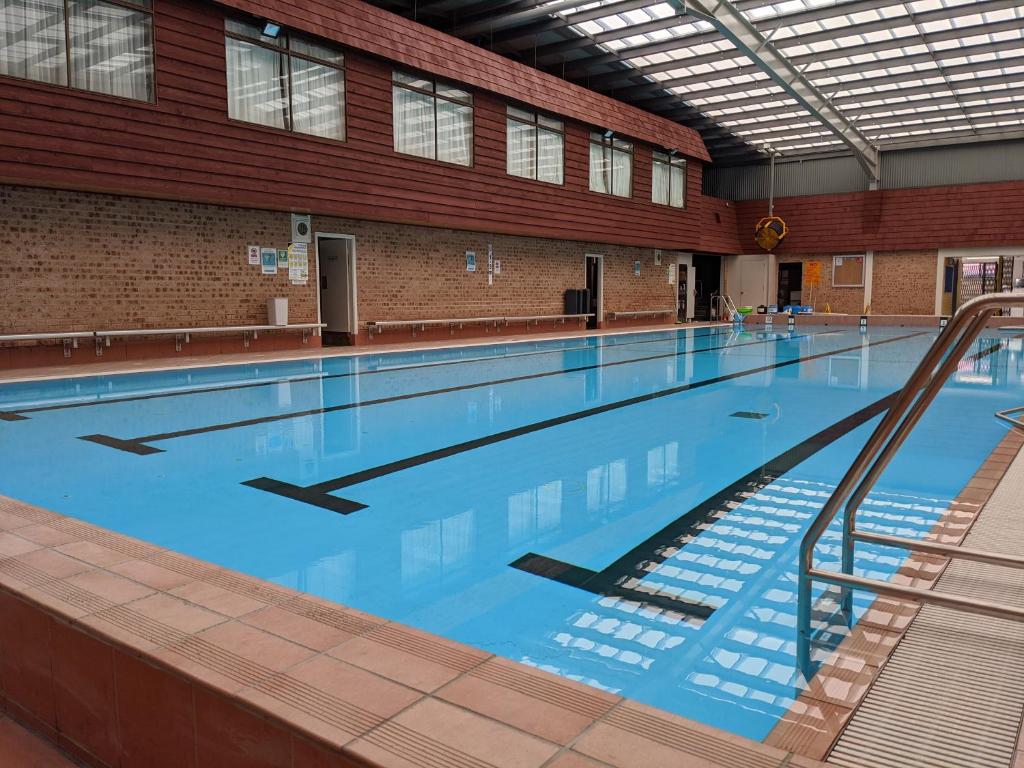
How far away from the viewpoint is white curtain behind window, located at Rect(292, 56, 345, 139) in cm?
1278

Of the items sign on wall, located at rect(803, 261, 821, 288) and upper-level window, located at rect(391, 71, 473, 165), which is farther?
sign on wall, located at rect(803, 261, 821, 288)

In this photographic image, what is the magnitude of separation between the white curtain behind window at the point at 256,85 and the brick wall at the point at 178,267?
1.57 m

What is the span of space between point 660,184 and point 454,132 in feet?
29.2

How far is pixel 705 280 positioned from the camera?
3070 cm

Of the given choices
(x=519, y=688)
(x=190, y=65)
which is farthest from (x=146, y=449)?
(x=190, y=65)

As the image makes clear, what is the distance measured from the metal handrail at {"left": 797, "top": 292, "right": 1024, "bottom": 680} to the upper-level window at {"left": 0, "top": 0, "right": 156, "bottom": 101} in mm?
10929

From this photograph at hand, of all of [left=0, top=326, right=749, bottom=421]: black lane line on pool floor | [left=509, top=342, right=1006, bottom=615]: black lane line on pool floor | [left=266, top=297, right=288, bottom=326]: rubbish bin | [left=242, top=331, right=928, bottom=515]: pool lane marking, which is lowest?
[left=509, top=342, right=1006, bottom=615]: black lane line on pool floor

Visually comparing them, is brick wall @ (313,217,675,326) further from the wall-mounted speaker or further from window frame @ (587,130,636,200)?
window frame @ (587,130,636,200)

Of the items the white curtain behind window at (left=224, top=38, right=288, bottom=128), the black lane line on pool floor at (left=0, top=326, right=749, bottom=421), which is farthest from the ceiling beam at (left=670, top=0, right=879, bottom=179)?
the white curtain behind window at (left=224, top=38, right=288, bottom=128)

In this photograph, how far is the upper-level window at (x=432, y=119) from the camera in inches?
575

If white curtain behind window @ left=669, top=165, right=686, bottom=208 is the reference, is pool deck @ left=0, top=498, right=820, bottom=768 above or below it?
below

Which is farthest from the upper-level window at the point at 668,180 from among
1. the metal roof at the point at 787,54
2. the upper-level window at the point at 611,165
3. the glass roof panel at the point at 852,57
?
the glass roof panel at the point at 852,57

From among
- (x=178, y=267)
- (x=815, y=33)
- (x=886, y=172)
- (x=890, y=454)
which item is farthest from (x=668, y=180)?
(x=890, y=454)

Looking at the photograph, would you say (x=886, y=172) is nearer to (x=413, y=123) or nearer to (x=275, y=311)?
(x=413, y=123)
